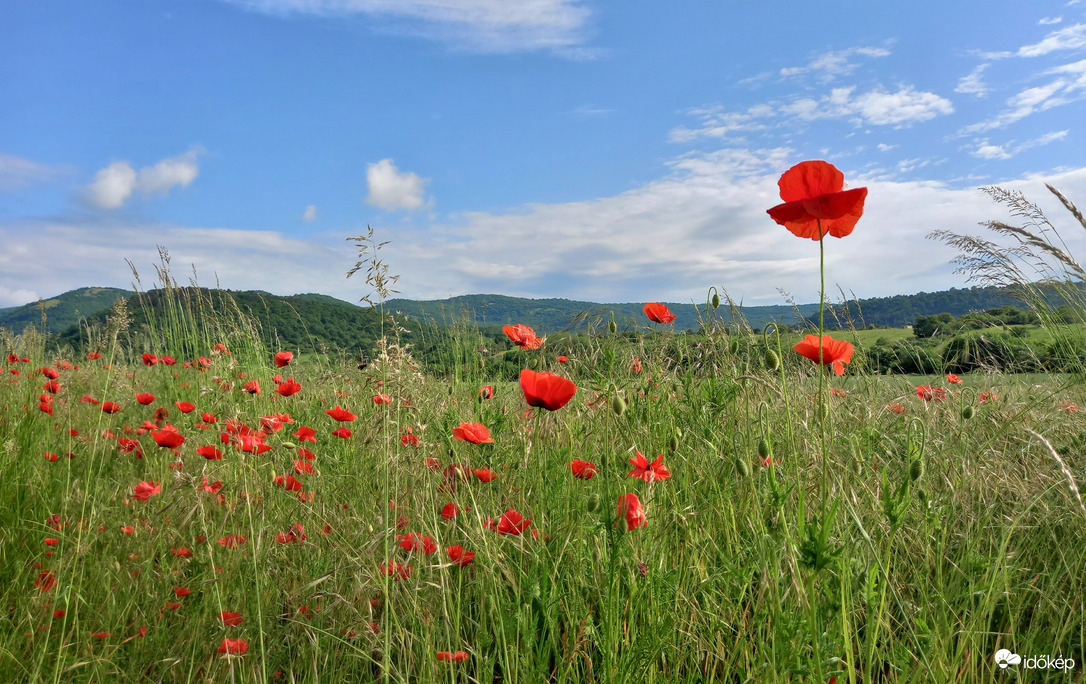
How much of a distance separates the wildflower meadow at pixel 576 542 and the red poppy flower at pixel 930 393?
24 cm

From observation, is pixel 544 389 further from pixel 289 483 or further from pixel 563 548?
pixel 289 483

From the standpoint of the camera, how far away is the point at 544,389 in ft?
4.74

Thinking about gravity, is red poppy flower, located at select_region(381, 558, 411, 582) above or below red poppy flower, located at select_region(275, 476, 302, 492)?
below

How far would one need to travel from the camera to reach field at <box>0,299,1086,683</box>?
134 cm

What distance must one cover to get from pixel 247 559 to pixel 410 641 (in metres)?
0.81

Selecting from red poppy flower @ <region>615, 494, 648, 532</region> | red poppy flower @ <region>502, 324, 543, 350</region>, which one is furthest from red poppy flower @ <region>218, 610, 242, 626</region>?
red poppy flower @ <region>502, 324, 543, 350</region>

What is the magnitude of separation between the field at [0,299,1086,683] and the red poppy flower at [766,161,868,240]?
36cm

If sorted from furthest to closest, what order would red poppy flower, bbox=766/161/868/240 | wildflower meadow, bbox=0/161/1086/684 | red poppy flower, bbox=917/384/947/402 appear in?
red poppy flower, bbox=917/384/947/402
wildflower meadow, bbox=0/161/1086/684
red poppy flower, bbox=766/161/868/240

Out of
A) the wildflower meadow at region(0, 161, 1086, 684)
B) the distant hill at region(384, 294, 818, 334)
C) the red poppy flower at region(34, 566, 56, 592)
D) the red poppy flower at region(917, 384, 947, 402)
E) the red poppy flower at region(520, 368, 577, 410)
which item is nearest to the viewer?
the wildflower meadow at region(0, 161, 1086, 684)

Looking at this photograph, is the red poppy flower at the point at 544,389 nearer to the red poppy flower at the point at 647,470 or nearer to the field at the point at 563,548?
the field at the point at 563,548

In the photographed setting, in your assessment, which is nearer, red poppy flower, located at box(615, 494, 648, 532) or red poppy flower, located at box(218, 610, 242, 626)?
red poppy flower, located at box(615, 494, 648, 532)

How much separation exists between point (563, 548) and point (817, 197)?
90 cm

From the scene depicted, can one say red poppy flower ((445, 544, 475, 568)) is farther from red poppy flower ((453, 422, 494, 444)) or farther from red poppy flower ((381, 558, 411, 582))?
red poppy flower ((453, 422, 494, 444))

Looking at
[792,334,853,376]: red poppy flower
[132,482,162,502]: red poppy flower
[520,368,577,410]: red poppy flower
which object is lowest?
[132,482,162,502]: red poppy flower
